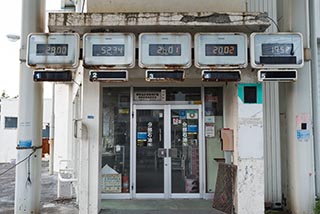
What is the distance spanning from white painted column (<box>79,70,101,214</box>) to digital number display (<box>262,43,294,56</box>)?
3.39m

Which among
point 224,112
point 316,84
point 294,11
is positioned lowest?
point 224,112

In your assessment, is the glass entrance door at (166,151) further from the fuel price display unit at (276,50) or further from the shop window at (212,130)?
the fuel price display unit at (276,50)

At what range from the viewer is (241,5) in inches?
286

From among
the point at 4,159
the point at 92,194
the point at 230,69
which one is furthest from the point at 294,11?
the point at 4,159

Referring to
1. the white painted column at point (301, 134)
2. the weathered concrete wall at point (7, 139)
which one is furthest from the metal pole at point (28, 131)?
the weathered concrete wall at point (7, 139)

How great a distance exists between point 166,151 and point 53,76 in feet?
11.6

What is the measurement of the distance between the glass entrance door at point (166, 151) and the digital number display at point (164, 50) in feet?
8.33

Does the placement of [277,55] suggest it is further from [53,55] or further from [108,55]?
[53,55]

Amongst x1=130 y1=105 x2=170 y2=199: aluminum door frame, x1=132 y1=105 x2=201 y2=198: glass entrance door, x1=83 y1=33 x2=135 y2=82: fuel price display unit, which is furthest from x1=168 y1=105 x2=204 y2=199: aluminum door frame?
x1=83 y1=33 x2=135 y2=82: fuel price display unit

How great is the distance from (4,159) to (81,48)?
14.7 m

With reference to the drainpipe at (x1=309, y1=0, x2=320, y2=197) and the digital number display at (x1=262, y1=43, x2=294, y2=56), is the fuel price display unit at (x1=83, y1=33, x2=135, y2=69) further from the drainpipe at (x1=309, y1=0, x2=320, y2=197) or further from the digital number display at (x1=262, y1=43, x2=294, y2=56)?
the drainpipe at (x1=309, y1=0, x2=320, y2=197)

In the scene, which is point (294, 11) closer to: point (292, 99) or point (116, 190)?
point (292, 99)

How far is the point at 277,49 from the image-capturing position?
6.59m

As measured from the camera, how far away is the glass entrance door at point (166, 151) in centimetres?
871
